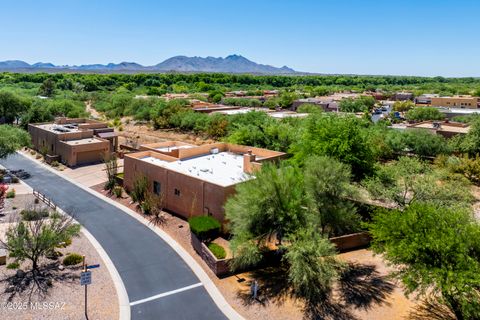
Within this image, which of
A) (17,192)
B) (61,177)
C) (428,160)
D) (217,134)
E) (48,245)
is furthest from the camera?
(217,134)

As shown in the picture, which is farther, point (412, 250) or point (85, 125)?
point (85, 125)

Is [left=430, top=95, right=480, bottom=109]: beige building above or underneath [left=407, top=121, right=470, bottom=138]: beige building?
above

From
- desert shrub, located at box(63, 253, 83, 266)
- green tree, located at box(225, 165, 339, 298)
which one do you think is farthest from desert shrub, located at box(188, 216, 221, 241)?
desert shrub, located at box(63, 253, 83, 266)

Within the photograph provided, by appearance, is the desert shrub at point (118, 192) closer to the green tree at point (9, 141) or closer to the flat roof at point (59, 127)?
the green tree at point (9, 141)

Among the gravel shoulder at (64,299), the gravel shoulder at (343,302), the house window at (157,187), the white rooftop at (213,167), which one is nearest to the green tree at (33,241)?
the gravel shoulder at (64,299)

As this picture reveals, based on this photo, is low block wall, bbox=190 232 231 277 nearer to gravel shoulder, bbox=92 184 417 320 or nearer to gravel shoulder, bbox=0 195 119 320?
gravel shoulder, bbox=92 184 417 320

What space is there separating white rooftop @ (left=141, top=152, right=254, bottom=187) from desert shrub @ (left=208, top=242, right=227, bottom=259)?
472cm

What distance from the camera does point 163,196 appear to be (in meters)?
33.9

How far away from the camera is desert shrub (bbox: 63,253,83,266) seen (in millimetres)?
23519

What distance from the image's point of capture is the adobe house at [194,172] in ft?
95.8

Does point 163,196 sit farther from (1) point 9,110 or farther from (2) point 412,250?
(1) point 9,110

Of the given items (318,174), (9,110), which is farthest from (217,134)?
(9,110)

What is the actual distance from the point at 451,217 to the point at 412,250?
3.30 m

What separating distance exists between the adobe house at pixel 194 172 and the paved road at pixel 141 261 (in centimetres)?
378
